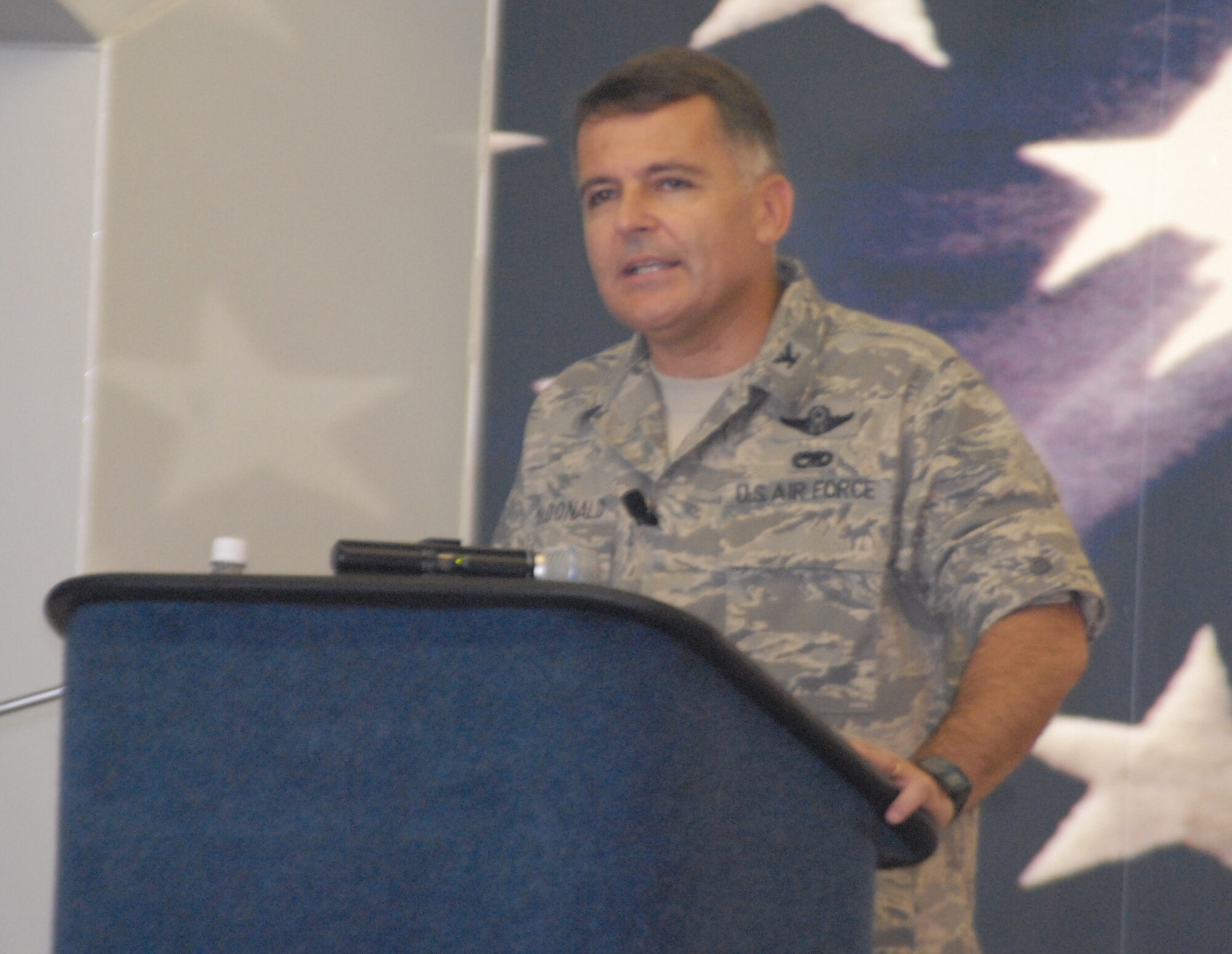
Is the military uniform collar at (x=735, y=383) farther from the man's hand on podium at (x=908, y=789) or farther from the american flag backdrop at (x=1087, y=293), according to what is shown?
the american flag backdrop at (x=1087, y=293)

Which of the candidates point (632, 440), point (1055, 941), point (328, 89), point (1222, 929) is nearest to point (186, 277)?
point (328, 89)

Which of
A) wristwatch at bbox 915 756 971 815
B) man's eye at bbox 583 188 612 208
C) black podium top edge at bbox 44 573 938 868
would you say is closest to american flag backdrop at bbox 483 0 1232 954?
man's eye at bbox 583 188 612 208

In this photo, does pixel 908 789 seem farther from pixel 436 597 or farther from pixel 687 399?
pixel 687 399

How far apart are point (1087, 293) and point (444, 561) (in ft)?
7.18

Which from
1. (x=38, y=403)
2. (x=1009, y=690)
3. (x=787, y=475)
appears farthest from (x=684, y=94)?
(x=38, y=403)

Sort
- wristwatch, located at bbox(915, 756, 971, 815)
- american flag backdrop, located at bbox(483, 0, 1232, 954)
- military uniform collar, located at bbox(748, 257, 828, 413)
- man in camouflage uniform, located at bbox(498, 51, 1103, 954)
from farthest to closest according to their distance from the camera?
american flag backdrop, located at bbox(483, 0, 1232, 954) < military uniform collar, located at bbox(748, 257, 828, 413) < man in camouflage uniform, located at bbox(498, 51, 1103, 954) < wristwatch, located at bbox(915, 756, 971, 815)

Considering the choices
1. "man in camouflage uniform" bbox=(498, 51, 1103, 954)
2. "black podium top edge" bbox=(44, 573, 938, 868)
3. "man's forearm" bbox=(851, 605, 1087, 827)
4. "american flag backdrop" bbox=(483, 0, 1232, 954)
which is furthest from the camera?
"american flag backdrop" bbox=(483, 0, 1232, 954)

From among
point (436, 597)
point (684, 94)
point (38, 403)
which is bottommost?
point (436, 597)

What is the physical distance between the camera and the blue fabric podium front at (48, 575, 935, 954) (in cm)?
70

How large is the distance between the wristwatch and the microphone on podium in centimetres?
32

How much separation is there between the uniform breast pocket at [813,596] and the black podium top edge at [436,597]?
0.74 meters

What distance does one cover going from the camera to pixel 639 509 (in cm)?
154

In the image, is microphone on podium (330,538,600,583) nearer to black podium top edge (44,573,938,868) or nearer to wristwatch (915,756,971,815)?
black podium top edge (44,573,938,868)

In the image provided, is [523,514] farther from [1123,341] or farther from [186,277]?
[1123,341]
